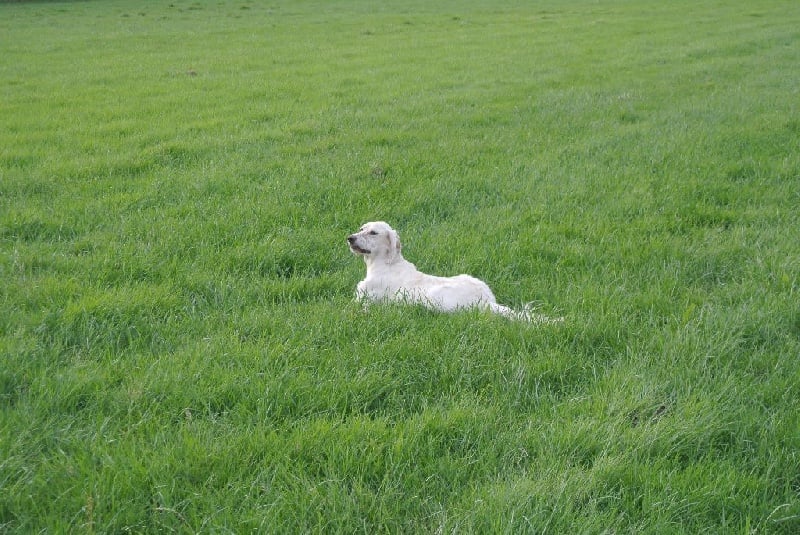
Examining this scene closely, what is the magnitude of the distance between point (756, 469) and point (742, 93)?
40.7ft

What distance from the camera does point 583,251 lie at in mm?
6379

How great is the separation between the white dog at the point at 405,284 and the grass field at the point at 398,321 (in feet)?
0.81

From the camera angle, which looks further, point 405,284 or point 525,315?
point 405,284

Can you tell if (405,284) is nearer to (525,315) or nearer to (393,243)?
(393,243)

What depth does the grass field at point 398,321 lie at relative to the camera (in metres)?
3.22

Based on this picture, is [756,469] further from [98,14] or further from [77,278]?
[98,14]

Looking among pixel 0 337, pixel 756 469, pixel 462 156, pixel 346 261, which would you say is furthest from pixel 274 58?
pixel 756 469

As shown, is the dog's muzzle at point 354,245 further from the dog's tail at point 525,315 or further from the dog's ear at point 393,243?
the dog's tail at point 525,315

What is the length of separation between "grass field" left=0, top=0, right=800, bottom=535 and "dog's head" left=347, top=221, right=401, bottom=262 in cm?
31

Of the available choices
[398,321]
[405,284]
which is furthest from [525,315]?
[405,284]

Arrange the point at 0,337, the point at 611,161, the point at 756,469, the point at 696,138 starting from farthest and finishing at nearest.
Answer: the point at 696,138, the point at 611,161, the point at 0,337, the point at 756,469

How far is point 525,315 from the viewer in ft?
16.6

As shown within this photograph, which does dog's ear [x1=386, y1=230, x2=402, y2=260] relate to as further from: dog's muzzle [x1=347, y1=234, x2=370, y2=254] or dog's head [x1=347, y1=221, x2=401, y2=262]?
dog's muzzle [x1=347, y1=234, x2=370, y2=254]

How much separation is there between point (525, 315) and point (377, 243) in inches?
57.4
